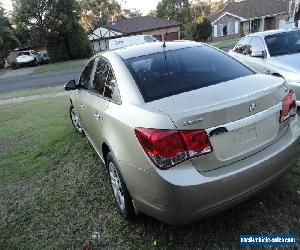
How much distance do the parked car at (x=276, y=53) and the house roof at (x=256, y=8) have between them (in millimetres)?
42933

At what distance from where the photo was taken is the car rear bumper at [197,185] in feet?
9.41

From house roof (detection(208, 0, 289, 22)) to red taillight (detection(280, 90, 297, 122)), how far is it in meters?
47.9

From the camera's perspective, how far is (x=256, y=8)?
1925 inches

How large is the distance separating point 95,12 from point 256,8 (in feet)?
101

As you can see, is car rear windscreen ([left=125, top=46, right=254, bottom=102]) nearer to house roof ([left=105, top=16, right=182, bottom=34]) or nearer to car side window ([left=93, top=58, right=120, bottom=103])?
car side window ([left=93, top=58, right=120, bottom=103])

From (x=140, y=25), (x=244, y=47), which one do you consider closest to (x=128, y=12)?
(x=140, y=25)

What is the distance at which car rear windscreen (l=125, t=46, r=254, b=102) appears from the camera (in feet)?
11.7

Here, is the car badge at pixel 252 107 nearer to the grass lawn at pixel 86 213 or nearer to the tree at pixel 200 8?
the grass lawn at pixel 86 213

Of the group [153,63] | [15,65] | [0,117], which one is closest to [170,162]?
[153,63]

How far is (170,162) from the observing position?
2.88 metres

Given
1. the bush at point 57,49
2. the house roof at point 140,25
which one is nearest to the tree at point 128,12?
the house roof at point 140,25

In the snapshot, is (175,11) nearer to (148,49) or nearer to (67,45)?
(67,45)

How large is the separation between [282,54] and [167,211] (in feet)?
18.2

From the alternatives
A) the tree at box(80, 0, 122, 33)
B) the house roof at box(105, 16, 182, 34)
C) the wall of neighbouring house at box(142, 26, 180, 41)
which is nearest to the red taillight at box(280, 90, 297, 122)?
the house roof at box(105, 16, 182, 34)
